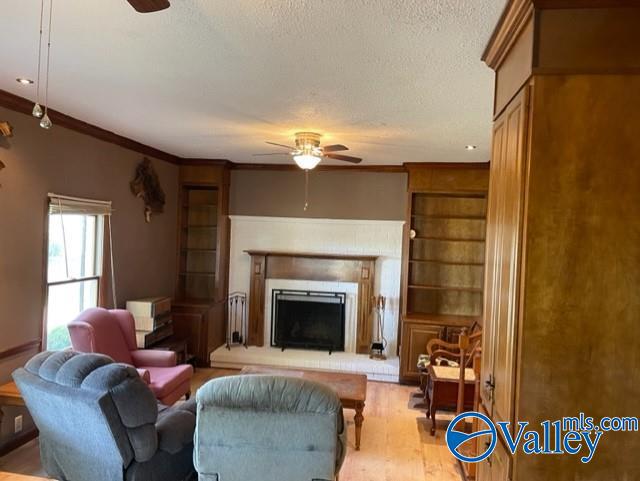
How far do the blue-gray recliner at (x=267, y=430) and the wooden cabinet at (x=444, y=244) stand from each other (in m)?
3.16

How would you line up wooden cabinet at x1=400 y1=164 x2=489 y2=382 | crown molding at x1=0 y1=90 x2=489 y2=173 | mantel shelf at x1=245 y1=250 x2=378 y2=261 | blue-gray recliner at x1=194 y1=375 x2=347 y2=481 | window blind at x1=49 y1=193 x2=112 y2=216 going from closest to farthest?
blue-gray recliner at x1=194 y1=375 x2=347 y2=481, crown molding at x1=0 y1=90 x2=489 y2=173, window blind at x1=49 y1=193 x2=112 y2=216, wooden cabinet at x1=400 y1=164 x2=489 y2=382, mantel shelf at x1=245 y1=250 x2=378 y2=261

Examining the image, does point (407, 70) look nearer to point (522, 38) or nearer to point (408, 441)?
point (522, 38)

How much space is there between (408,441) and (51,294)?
11.0 ft

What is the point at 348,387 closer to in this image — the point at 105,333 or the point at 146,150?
the point at 105,333

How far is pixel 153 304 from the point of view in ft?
15.5

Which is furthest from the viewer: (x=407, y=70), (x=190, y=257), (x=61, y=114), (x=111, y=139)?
(x=190, y=257)

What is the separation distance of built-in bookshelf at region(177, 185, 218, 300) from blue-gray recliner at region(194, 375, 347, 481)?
3897mm

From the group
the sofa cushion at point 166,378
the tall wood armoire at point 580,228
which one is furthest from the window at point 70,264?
the tall wood armoire at point 580,228

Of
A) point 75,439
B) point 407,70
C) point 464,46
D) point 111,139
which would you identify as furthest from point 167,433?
point 111,139

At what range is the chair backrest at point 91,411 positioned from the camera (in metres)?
2.36

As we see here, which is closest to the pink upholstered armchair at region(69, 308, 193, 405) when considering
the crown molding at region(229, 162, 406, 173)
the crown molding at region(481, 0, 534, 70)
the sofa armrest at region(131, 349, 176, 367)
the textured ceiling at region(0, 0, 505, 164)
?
the sofa armrest at region(131, 349, 176, 367)

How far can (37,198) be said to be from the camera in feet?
11.5

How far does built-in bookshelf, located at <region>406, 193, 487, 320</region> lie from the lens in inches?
225

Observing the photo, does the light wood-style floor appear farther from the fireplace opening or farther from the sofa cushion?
the fireplace opening
